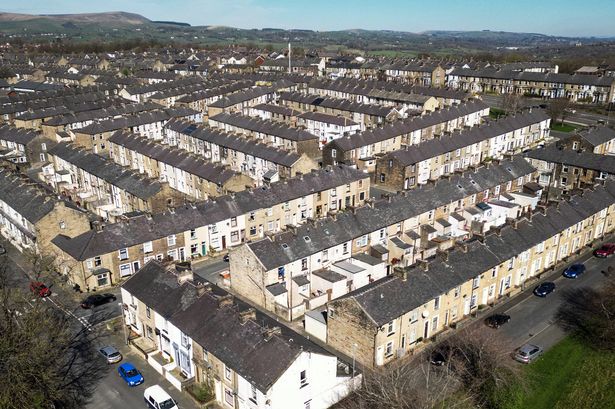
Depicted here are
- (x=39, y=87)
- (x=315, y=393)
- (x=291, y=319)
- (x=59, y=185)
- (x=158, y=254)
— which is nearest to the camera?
(x=315, y=393)

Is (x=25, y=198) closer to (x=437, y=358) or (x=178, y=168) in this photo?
(x=178, y=168)

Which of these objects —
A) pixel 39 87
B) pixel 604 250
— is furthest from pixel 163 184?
pixel 39 87

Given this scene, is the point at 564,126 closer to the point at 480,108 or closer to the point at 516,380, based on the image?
the point at 480,108

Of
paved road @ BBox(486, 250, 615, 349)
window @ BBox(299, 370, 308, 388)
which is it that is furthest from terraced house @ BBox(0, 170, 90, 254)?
paved road @ BBox(486, 250, 615, 349)

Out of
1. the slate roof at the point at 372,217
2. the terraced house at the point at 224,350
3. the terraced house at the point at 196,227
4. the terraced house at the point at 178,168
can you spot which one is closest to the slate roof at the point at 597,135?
the slate roof at the point at 372,217

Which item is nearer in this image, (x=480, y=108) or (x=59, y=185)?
(x=59, y=185)

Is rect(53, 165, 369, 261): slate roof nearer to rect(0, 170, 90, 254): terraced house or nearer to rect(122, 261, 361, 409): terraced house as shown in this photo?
rect(0, 170, 90, 254): terraced house

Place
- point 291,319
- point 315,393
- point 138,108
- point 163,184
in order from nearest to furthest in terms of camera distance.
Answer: point 315,393, point 291,319, point 163,184, point 138,108
